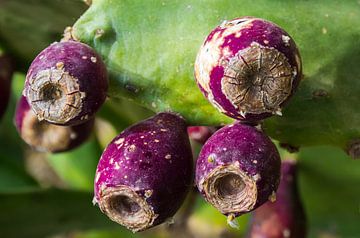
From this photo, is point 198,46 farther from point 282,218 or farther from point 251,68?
point 282,218

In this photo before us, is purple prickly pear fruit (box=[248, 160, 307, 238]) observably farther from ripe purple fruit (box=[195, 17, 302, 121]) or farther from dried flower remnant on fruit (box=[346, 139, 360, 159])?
ripe purple fruit (box=[195, 17, 302, 121])

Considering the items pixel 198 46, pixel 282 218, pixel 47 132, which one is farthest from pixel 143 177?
pixel 282 218

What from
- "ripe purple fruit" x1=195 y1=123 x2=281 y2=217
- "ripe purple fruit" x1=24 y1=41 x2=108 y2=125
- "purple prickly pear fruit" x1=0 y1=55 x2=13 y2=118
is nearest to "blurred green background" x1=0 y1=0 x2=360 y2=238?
"purple prickly pear fruit" x1=0 y1=55 x2=13 y2=118

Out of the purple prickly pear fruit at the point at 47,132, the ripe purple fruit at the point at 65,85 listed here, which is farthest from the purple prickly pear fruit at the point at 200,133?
the ripe purple fruit at the point at 65,85

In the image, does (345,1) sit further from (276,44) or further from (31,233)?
(31,233)

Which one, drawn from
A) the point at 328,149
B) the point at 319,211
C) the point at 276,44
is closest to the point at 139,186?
the point at 276,44

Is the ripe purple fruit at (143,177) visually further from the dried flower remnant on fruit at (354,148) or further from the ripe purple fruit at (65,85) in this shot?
the dried flower remnant on fruit at (354,148)
